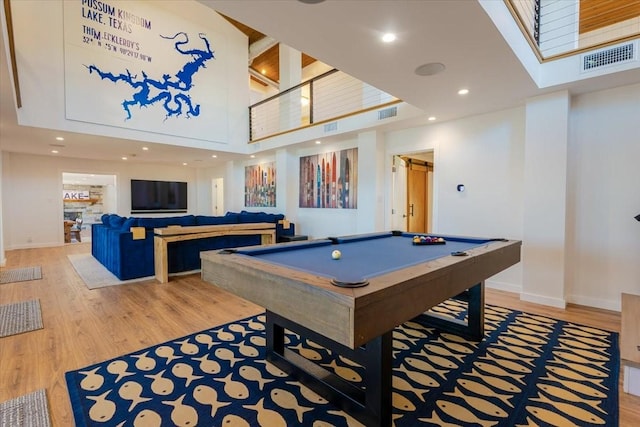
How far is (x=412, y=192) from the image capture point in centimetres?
654

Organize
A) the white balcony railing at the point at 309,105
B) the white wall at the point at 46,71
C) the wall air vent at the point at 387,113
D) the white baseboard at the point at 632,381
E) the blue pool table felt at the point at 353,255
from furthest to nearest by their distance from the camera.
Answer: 1. the white balcony railing at the point at 309,105
2. the white wall at the point at 46,71
3. the wall air vent at the point at 387,113
4. the white baseboard at the point at 632,381
5. the blue pool table felt at the point at 353,255

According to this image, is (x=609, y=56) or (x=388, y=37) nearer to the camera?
(x=388, y=37)

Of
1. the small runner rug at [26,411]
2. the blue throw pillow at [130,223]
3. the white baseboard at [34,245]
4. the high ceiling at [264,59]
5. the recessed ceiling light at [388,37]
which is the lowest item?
the small runner rug at [26,411]

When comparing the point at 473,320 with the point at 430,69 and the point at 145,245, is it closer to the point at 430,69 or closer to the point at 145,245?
the point at 430,69

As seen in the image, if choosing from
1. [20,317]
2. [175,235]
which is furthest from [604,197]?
[20,317]

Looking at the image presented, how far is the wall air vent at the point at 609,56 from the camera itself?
9.59 ft

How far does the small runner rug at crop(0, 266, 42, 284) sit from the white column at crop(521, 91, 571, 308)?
7.33 meters

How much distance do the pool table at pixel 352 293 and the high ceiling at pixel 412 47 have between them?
1.67m

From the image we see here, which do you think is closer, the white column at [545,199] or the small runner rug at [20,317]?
the small runner rug at [20,317]

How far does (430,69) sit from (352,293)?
2.66 metres

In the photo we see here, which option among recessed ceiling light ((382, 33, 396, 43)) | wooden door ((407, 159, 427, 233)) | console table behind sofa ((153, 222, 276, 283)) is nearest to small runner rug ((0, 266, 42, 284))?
console table behind sofa ((153, 222, 276, 283))

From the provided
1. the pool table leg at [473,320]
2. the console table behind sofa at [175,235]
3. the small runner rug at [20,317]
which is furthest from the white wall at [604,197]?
the small runner rug at [20,317]

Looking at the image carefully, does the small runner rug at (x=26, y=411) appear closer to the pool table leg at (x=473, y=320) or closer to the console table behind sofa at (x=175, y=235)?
the console table behind sofa at (x=175, y=235)

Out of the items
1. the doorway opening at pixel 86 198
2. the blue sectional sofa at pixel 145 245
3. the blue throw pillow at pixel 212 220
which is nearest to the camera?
the blue sectional sofa at pixel 145 245
